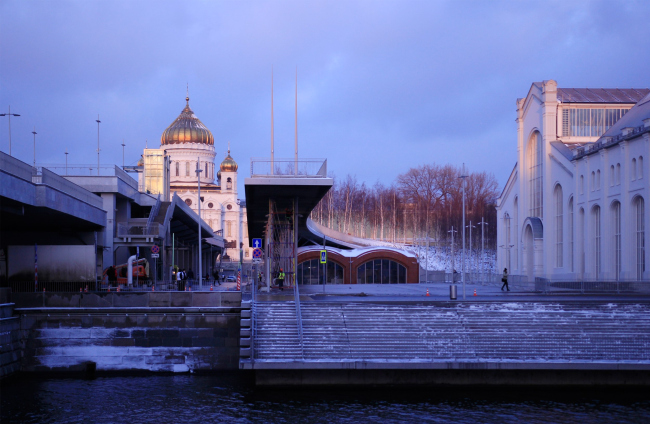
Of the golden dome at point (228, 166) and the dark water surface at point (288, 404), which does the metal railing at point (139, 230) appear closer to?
the dark water surface at point (288, 404)

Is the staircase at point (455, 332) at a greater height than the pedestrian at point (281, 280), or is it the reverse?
the pedestrian at point (281, 280)

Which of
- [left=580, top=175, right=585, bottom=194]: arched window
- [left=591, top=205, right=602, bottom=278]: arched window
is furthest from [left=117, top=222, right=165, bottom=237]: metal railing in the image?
[left=580, top=175, right=585, bottom=194]: arched window

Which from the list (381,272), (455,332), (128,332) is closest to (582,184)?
(381,272)

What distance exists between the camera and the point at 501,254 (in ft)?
240

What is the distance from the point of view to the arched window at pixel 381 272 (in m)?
65.5

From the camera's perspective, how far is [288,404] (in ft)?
A: 69.2

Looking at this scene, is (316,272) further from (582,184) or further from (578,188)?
(582,184)

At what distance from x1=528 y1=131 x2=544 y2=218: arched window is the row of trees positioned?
39296 mm

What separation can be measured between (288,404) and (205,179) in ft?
374

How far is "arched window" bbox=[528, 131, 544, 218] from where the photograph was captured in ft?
210

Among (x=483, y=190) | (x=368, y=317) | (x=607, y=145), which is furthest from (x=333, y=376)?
(x=483, y=190)

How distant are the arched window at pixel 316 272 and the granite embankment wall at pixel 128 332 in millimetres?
38666

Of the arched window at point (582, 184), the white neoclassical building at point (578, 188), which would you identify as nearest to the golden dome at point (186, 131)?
the white neoclassical building at point (578, 188)

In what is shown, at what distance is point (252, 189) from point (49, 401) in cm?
1304
